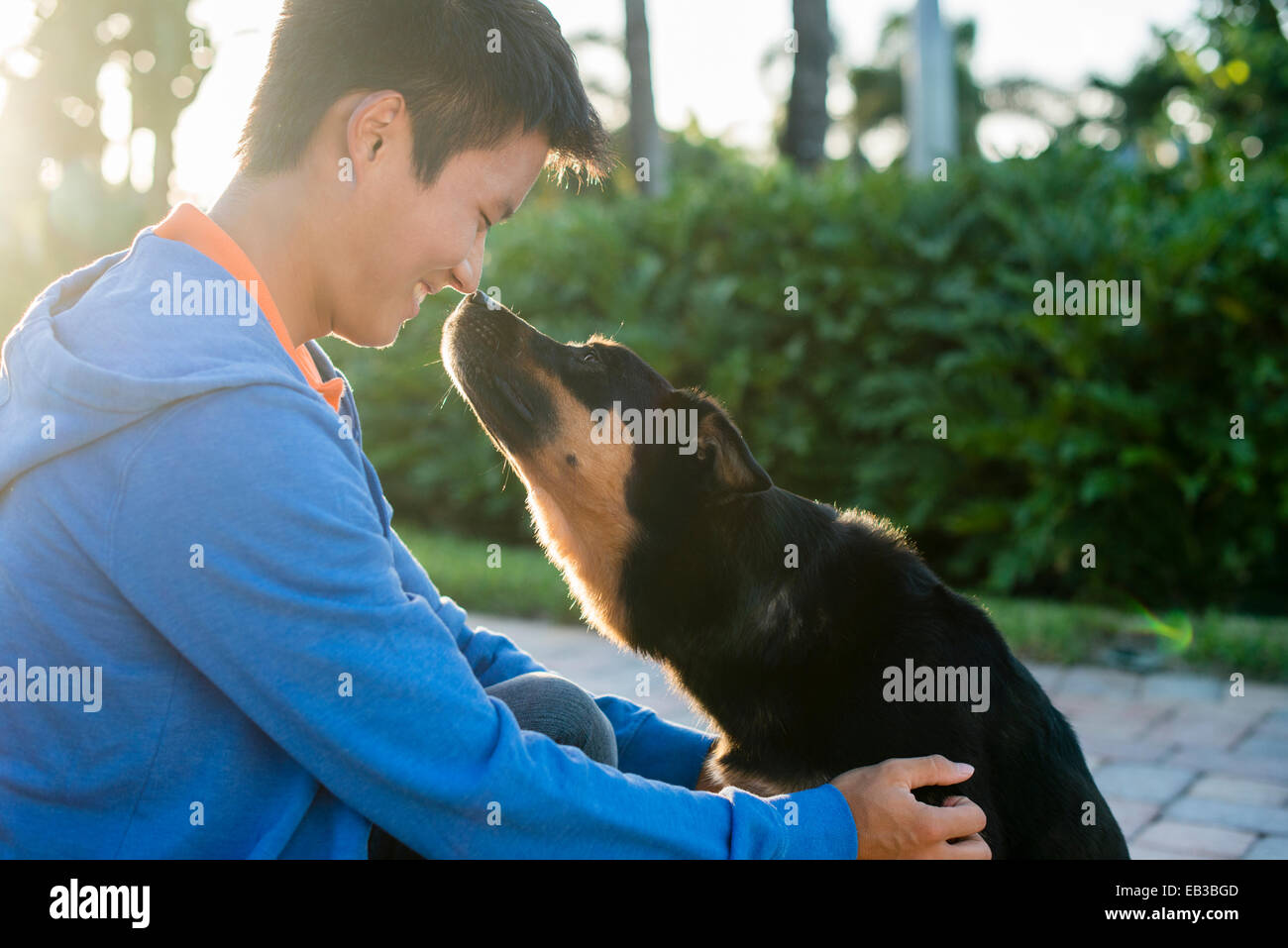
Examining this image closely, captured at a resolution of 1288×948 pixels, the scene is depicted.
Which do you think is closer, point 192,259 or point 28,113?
point 192,259

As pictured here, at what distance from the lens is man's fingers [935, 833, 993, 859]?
1.96m

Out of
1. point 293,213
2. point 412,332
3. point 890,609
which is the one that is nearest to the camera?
point 293,213

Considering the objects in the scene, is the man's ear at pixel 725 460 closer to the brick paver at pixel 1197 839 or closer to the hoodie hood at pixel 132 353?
the hoodie hood at pixel 132 353

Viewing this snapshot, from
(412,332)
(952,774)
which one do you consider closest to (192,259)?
(952,774)

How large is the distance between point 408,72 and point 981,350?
5.47m

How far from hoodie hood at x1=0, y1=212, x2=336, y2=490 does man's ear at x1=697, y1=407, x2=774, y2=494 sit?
1.21m

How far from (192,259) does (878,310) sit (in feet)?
20.8

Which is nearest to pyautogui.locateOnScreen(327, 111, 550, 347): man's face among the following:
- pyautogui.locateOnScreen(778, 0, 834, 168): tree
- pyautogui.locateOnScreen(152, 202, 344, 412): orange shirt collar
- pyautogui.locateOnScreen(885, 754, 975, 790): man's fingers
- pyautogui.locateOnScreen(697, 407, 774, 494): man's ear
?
pyautogui.locateOnScreen(152, 202, 344, 412): orange shirt collar

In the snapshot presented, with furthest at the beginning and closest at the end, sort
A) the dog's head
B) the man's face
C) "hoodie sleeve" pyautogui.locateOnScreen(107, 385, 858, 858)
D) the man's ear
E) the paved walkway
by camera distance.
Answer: the paved walkway
the dog's head
the man's ear
the man's face
"hoodie sleeve" pyautogui.locateOnScreen(107, 385, 858, 858)

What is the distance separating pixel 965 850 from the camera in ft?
6.59

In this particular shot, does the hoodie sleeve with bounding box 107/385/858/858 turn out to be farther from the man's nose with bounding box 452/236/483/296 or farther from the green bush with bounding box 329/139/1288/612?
the green bush with bounding box 329/139/1288/612

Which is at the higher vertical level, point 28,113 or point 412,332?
point 28,113
